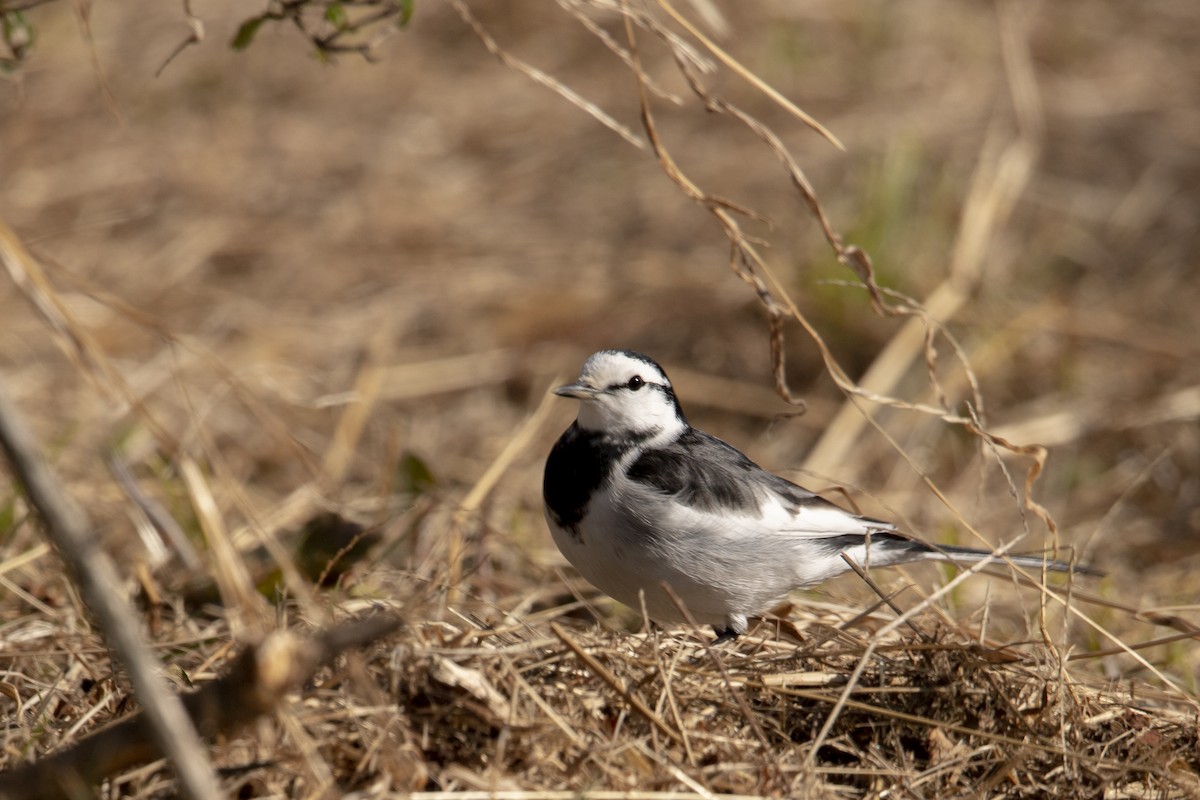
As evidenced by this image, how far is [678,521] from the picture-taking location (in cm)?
359

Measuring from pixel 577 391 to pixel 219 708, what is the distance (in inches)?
75.9

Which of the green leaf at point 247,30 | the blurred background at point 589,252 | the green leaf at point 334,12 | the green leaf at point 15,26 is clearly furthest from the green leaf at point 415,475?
the green leaf at point 15,26

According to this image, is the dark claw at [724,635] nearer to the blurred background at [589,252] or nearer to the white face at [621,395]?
the white face at [621,395]

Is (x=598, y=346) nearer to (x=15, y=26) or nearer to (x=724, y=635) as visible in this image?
(x=724, y=635)

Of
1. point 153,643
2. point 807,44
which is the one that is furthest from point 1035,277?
point 153,643

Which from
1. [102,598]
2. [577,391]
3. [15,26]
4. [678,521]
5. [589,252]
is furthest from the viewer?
[589,252]

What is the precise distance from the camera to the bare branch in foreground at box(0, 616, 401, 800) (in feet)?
7.00

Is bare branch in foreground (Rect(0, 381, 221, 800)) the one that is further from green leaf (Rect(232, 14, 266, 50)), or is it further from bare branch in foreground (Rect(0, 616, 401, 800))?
green leaf (Rect(232, 14, 266, 50))

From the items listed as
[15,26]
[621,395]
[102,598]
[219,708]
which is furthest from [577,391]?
[102,598]

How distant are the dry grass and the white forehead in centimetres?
42

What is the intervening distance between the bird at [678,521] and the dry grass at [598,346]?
0.18 meters

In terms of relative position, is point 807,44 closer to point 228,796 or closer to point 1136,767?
point 1136,767

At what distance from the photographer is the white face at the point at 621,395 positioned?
400 centimetres

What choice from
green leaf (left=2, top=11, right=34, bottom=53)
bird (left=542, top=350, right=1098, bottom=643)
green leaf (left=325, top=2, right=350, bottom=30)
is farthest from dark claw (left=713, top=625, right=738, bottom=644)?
green leaf (left=2, top=11, right=34, bottom=53)
